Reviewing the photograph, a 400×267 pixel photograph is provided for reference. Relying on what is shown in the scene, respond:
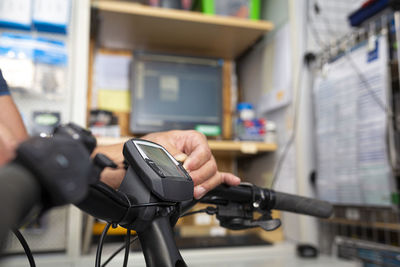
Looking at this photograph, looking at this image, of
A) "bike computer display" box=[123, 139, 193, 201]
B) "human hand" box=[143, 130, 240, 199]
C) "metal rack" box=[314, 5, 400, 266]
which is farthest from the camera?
"metal rack" box=[314, 5, 400, 266]

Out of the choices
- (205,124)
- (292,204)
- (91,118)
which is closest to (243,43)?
(205,124)

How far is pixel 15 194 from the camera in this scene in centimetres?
15

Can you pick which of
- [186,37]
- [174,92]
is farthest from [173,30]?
[174,92]

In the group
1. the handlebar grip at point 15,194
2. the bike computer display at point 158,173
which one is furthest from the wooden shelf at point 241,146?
the handlebar grip at point 15,194

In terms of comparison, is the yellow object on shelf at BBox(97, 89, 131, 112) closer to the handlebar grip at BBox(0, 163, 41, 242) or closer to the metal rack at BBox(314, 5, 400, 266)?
the metal rack at BBox(314, 5, 400, 266)

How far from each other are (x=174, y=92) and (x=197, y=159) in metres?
1.01

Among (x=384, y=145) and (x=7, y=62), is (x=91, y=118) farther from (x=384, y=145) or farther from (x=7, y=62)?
(x=384, y=145)

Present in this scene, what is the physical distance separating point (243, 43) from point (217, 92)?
0.25 m

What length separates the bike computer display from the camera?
0.30m

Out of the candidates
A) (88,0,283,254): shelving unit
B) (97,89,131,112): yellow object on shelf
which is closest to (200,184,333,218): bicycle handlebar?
(88,0,283,254): shelving unit

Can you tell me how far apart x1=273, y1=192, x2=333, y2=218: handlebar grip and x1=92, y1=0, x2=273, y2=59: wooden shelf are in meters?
0.97

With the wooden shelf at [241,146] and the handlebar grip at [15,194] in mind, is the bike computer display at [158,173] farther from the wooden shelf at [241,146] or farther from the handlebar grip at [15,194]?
the wooden shelf at [241,146]

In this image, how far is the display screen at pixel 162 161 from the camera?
32 cm

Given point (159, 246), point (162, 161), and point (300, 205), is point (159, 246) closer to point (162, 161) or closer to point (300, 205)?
point (162, 161)
